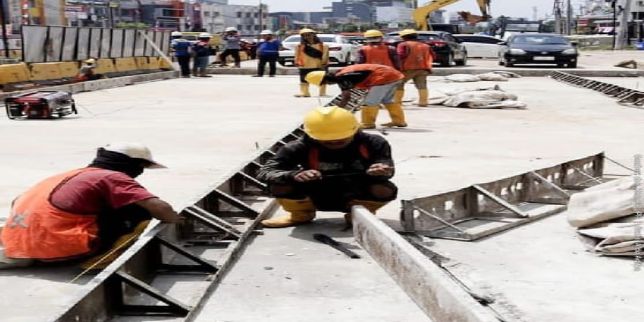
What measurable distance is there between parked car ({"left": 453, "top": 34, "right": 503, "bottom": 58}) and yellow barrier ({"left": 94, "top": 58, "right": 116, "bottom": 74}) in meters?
17.8

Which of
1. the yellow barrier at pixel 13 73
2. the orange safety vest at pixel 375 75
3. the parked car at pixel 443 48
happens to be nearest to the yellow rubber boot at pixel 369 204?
the orange safety vest at pixel 375 75

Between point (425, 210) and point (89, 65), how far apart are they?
1785cm

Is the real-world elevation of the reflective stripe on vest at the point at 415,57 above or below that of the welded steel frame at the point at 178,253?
above

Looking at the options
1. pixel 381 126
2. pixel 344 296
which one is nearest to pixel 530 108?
pixel 381 126

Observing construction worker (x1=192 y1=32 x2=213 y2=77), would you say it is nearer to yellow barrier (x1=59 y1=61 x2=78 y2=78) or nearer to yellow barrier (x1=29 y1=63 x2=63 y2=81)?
yellow barrier (x1=59 y1=61 x2=78 y2=78)

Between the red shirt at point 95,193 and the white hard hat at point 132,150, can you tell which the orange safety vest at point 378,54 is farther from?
the red shirt at point 95,193

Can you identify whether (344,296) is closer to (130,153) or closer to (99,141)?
(130,153)

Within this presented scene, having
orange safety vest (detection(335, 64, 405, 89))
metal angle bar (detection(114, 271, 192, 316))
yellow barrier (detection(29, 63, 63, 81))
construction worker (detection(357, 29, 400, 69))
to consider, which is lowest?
metal angle bar (detection(114, 271, 192, 316))

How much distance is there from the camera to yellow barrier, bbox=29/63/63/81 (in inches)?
816

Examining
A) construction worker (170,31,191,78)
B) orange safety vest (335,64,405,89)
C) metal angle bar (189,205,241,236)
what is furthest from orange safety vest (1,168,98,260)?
construction worker (170,31,191,78)

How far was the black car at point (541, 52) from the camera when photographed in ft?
93.2

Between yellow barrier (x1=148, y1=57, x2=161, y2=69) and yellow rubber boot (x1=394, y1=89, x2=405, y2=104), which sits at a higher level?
yellow rubber boot (x1=394, y1=89, x2=405, y2=104)

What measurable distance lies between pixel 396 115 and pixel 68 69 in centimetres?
1321

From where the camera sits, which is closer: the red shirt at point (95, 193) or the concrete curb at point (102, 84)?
the red shirt at point (95, 193)
